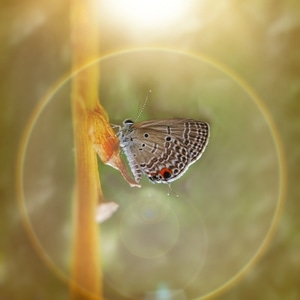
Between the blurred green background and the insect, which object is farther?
the blurred green background

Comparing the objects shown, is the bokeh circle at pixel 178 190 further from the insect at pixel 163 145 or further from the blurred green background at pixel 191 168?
the insect at pixel 163 145

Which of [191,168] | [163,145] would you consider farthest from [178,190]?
[163,145]

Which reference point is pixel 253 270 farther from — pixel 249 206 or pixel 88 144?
pixel 88 144

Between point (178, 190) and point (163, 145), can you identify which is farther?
point (178, 190)

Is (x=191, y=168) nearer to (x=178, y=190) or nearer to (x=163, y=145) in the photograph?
(x=178, y=190)

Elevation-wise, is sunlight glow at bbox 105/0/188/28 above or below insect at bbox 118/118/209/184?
above

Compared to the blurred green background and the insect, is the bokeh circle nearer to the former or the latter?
the blurred green background

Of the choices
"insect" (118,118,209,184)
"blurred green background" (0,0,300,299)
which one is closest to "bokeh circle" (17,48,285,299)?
"blurred green background" (0,0,300,299)
